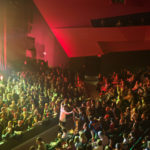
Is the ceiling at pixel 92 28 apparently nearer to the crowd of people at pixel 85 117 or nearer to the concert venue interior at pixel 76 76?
the concert venue interior at pixel 76 76

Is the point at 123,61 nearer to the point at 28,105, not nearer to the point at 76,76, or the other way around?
the point at 76,76

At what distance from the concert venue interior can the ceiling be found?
0.19 ft

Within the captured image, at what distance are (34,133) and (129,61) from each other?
9948mm

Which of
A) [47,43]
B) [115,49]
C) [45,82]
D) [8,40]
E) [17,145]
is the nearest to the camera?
[17,145]

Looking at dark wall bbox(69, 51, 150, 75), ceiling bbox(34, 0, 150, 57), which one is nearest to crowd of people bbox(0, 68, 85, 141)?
ceiling bbox(34, 0, 150, 57)

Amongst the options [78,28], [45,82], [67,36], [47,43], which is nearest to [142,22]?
[78,28]

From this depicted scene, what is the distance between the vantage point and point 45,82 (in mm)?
9391

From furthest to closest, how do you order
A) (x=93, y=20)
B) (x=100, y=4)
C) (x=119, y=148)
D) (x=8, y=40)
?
1. (x=8, y=40)
2. (x=93, y=20)
3. (x=100, y=4)
4. (x=119, y=148)

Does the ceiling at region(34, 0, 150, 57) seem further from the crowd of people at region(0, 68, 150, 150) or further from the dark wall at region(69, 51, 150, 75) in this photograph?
the crowd of people at region(0, 68, 150, 150)

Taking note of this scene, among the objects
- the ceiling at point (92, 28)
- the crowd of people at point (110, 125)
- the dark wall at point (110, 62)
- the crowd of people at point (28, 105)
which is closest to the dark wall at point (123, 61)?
the dark wall at point (110, 62)

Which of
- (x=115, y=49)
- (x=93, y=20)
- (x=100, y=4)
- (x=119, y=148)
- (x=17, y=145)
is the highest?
(x=100, y=4)

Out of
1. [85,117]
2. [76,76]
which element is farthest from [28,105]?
[76,76]

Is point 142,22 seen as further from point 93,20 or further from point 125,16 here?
point 93,20

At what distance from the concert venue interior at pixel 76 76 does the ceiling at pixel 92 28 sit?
0.06 meters
